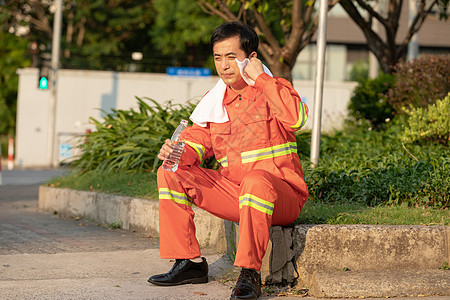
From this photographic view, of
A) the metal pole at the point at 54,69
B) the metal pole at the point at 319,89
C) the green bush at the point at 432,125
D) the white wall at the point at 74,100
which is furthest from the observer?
the white wall at the point at 74,100

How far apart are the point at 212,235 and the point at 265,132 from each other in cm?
160

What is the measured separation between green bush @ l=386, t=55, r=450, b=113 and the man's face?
186 inches

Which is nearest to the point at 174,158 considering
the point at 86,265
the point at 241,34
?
the point at 241,34

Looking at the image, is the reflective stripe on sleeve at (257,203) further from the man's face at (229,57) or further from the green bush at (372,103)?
the green bush at (372,103)

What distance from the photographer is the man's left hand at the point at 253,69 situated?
392 cm

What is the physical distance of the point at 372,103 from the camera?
10.5m

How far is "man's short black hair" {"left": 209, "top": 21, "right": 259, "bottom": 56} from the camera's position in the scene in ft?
13.3

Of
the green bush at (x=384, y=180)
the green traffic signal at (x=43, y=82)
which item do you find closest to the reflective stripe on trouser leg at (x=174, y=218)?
the green bush at (x=384, y=180)

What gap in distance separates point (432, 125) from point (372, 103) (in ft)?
10.1

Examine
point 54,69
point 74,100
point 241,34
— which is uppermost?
point 54,69

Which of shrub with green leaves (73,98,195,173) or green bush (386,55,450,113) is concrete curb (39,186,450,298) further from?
green bush (386,55,450,113)

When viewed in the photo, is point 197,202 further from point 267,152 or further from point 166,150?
point 267,152

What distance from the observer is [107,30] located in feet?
91.5

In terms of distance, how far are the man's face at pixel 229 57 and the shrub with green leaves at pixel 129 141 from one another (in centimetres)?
324
